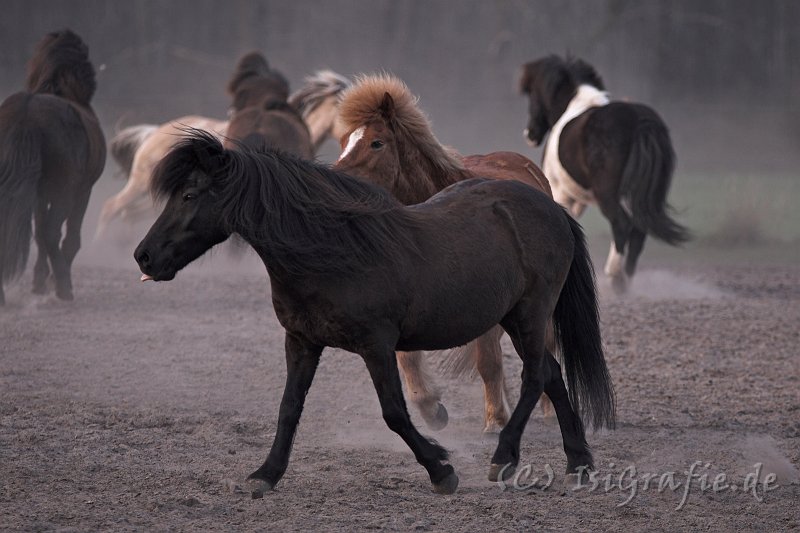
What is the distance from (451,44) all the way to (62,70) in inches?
622

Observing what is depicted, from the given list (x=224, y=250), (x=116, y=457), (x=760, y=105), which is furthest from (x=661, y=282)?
(x=760, y=105)

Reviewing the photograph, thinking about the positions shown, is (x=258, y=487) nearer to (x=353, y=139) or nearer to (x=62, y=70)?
(x=353, y=139)

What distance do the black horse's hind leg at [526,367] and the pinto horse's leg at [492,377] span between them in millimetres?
842

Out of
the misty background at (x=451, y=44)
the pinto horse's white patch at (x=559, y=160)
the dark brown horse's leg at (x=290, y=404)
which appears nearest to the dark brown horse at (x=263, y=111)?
the pinto horse's white patch at (x=559, y=160)

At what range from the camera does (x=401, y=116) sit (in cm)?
529

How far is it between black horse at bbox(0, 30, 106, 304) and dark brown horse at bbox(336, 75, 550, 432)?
3.76 meters

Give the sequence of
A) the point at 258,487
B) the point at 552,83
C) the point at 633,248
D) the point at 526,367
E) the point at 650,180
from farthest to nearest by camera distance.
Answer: the point at 552,83 < the point at 633,248 < the point at 650,180 < the point at 526,367 < the point at 258,487

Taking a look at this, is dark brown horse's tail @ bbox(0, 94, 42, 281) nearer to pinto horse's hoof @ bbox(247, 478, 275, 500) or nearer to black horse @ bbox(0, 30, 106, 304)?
black horse @ bbox(0, 30, 106, 304)

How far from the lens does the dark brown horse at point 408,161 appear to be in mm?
5211

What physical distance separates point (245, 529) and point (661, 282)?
7.80 metres

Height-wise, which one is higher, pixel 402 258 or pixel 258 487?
pixel 402 258

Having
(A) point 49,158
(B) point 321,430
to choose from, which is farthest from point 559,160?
(B) point 321,430

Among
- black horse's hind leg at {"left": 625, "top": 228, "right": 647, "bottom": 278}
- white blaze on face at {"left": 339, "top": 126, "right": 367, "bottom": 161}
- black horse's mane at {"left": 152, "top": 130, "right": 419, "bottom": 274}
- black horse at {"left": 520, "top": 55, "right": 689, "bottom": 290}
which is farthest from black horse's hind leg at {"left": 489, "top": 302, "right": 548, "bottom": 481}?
black horse's hind leg at {"left": 625, "top": 228, "right": 647, "bottom": 278}

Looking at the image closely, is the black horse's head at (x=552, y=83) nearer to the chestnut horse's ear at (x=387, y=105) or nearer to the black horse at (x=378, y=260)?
the chestnut horse's ear at (x=387, y=105)
